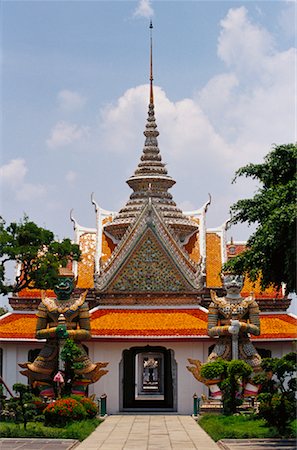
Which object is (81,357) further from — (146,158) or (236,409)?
(146,158)

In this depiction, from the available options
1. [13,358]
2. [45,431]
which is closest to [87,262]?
[13,358]

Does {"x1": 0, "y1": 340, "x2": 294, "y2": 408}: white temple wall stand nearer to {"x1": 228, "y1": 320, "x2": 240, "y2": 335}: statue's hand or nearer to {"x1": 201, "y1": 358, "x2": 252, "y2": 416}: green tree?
{"x1": 228, "y1": 320, "x2": 240, "y2": 335}: statue's hand

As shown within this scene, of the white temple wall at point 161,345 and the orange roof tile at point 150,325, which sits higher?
the orange roof tile at point 150,325

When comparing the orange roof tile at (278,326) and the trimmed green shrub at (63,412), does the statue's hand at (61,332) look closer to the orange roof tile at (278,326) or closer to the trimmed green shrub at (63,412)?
the trimmed green shrub at (63,412)

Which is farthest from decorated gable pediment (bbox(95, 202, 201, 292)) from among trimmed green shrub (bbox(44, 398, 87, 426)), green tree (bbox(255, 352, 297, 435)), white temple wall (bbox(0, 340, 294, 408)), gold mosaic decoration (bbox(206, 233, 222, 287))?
green tree (bbox(255, 352, 297, 435))

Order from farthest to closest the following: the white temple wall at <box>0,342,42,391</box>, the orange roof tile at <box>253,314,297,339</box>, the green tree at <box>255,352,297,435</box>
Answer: the white temple wall at <box>0,342,42,391</box>, the orange roof tile at <box>253,314,297,339</box>, the green tree at <box>255,352,297,435</box>

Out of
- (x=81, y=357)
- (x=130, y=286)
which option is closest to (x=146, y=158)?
(x=130, y=286)

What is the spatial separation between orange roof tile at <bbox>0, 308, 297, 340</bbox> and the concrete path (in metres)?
Answer: 3.07

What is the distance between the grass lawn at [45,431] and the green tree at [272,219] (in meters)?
4.75

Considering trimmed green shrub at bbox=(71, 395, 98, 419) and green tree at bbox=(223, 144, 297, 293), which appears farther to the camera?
trimmed green shrub at bbox=(71, 395, 98, 419)

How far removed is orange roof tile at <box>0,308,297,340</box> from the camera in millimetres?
28766

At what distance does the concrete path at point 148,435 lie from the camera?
18.7 m

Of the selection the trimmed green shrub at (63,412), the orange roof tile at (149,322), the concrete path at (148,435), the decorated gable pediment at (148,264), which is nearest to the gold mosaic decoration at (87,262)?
the decorated gable pediment at (148,264)

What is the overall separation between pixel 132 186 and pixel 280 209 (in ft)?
64.5
